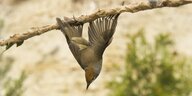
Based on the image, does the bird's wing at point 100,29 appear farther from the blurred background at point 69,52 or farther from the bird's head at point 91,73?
the blurred background at point 69,52

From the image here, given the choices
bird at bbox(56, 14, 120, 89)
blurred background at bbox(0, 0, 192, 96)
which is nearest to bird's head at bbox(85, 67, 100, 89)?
bird at bbox(56, 14, 120, 89)

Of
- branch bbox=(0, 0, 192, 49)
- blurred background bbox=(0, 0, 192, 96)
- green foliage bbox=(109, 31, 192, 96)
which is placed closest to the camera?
branch bbox=(0, 0, 192, 49)

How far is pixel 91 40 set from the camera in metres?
2.25

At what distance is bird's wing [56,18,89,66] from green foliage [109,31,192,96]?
9399mm

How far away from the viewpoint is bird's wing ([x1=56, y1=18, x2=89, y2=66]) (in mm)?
2240

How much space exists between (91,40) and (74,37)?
0.06m

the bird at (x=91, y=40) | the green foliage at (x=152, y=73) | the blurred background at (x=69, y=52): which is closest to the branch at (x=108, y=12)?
the bird at (x=91, y=40)

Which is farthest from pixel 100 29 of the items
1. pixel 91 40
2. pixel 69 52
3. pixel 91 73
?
pixel 69 52

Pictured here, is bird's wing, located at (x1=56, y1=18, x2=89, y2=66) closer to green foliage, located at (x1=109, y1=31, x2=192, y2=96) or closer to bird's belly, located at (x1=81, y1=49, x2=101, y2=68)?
bird's belly, located at (x1=81, y1=49, x2=101, y2=68)

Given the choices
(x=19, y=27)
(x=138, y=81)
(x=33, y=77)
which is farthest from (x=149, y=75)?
(x=19, y=27)

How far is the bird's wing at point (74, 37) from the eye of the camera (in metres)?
2.24

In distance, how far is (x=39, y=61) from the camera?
14977 mm

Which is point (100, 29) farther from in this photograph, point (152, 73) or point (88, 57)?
point (152, 73)

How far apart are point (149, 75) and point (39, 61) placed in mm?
3326
